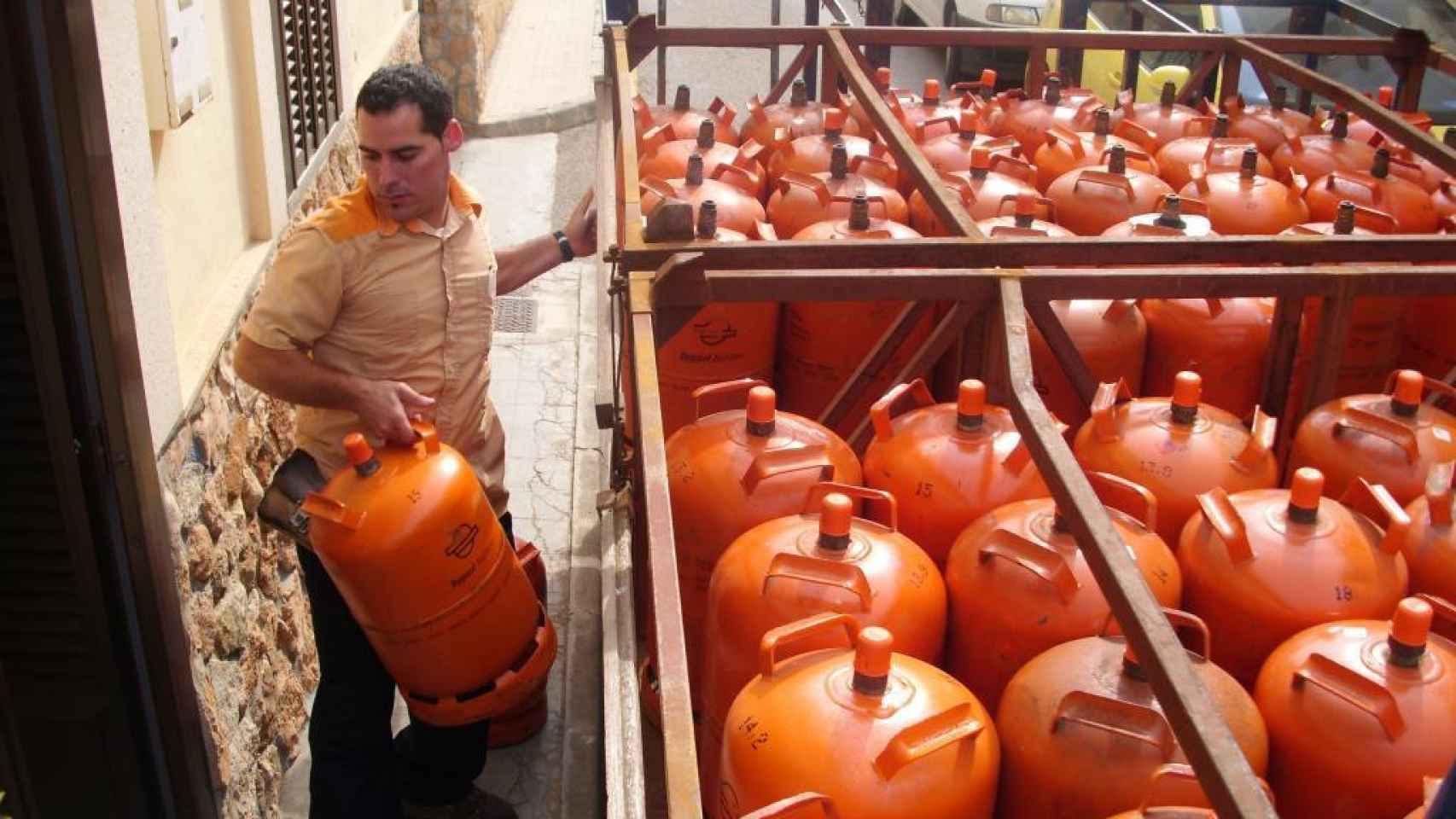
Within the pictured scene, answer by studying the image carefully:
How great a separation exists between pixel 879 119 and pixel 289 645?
2632 millimetres

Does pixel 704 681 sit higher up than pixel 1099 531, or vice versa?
pixel 1099 531

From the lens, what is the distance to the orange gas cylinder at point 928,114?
19.4 ft

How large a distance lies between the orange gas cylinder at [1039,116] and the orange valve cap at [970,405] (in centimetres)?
293

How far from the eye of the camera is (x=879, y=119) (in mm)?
4891

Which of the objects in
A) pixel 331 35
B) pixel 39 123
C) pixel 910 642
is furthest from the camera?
pixel 331 35

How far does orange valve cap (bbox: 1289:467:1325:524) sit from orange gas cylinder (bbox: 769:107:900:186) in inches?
104

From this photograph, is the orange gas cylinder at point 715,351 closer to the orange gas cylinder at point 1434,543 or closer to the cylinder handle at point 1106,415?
the cylinder handle at point 1106,415

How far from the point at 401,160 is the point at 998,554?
5.52 ft

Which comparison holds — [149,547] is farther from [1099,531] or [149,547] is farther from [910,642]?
[1099,531]

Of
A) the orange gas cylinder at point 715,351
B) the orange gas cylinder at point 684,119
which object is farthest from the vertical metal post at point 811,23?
the orange gas cylinder at point 715,351

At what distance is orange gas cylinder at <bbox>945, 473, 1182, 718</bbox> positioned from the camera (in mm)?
2730

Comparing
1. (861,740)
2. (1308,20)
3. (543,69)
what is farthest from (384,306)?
(543,69)

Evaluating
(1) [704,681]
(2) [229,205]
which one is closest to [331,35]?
(2) [229,205]

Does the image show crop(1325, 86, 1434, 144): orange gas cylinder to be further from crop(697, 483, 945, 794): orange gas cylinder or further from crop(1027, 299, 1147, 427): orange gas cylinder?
crop(697, 483, 945, 794): orange gas cylinder
